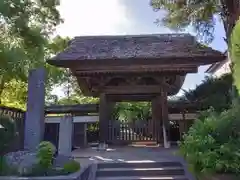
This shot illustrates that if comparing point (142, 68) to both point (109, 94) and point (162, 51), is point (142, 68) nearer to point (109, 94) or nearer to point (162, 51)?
point (162, 51)

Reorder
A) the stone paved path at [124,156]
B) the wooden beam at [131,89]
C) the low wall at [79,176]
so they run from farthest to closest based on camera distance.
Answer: the wooden beam at [131,89]
the stone paved path at [124,156]
the low wall at [79,176]

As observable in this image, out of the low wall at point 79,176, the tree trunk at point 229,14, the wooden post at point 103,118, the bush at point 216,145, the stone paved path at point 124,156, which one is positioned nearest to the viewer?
the bush at point 216,145

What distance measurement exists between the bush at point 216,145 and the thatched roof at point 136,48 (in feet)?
15.1

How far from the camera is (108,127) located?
1184 cm

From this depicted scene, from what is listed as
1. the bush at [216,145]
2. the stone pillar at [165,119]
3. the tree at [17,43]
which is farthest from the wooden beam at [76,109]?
the bush at [216,145]

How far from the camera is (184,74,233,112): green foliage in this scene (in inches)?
477

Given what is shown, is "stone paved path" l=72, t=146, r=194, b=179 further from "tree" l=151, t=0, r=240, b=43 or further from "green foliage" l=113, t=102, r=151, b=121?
"green foliage" l=113, t=102, r=151, b=121

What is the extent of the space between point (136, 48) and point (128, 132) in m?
3.27

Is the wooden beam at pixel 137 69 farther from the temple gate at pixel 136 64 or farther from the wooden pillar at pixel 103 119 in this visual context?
the wooden pillar at pixel 103 119

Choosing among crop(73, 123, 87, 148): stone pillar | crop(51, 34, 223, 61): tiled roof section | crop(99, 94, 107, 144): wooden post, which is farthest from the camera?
crop(73, 123, 87, 148): stone pillar

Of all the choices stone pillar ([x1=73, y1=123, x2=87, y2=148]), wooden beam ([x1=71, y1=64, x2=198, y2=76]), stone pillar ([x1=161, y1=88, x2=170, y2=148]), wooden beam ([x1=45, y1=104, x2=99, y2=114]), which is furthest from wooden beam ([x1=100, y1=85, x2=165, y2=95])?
wooden beam ([x1=45, y1=104, x2=99, y2=114])

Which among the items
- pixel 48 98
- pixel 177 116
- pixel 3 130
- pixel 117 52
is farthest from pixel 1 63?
pixel 48 98

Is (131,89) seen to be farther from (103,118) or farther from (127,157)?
(127,157)

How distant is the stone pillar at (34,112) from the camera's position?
27.3ft
